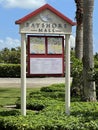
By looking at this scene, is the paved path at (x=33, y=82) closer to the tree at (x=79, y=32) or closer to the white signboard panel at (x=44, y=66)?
the tree at (x=79, y=32)

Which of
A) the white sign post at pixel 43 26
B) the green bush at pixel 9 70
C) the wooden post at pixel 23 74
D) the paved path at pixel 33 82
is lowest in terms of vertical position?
the paved path at pixel 33 82

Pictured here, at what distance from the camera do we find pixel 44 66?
35.0ft

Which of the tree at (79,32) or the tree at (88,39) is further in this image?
the tree at (79,32)

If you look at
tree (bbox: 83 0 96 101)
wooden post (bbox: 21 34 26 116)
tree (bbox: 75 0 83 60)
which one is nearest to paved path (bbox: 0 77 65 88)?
tree (bbox: 75 0 83 60)

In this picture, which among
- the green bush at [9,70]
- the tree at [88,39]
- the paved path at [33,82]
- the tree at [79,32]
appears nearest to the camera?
the tree at [88,39]

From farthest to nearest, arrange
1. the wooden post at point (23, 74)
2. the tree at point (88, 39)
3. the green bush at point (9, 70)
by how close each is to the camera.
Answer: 1. the green bush at point (9, 70)
2. the tree at point (88, 39)
3. the wooden post at point (23, 74)

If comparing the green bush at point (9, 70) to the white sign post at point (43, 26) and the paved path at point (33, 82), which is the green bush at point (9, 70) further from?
the white sign post at point (43, 26)

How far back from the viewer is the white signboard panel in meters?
10.6

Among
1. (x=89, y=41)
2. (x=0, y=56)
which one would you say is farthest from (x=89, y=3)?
(x=0, y=56)

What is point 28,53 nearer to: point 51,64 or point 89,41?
point 51,64

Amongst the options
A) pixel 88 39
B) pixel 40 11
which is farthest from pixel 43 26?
pixel 88 39

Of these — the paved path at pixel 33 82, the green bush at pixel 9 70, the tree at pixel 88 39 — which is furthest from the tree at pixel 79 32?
the green bush at pixel 9 70

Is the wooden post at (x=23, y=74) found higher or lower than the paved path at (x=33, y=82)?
higher

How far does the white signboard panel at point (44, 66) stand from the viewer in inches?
419
